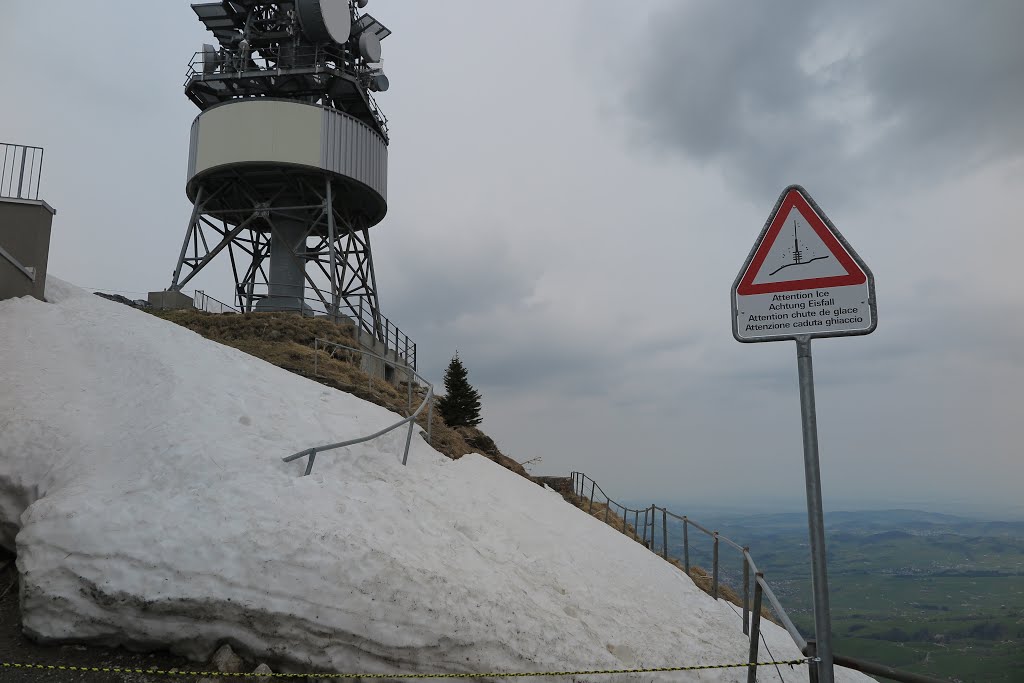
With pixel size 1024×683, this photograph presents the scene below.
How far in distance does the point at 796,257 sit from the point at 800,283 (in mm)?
155

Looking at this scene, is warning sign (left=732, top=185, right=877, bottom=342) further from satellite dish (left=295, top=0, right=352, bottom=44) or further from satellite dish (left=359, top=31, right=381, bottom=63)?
satellite dish (left=359, top=31, right=381, bottom=63)

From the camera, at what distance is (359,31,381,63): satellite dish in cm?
3547

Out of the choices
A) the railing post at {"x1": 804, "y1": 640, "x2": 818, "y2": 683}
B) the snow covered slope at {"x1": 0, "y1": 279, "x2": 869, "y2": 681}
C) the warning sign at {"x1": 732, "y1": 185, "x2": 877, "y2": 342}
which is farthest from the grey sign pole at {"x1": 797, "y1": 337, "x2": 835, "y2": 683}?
the snow covered slope at {"x1": 0, "y1": 279, "x2": 869, "y2": 681}

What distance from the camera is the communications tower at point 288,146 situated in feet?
102

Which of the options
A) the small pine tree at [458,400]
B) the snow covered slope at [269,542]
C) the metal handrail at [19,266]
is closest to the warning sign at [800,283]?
the snow covered slope at [269,542]

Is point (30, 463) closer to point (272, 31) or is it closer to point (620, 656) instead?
point (620, 656)

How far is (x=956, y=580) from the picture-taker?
322 ft

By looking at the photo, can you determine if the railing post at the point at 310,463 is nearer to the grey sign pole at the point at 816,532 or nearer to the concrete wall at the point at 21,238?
the grey sign pole at the point at 816,532

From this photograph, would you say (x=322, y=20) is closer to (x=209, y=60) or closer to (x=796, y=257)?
(x=209, y=60)

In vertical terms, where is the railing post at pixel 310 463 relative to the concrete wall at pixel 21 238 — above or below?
below

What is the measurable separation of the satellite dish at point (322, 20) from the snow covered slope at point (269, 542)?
26533mm

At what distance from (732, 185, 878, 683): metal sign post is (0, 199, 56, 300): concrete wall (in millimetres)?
11747

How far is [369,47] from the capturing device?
35594 mm

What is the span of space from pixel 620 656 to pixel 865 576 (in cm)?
12092
